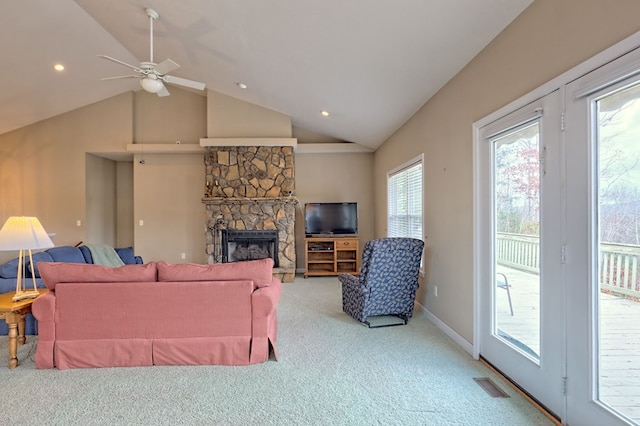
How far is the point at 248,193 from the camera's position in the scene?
6.53 m

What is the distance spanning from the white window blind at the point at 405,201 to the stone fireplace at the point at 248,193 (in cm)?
189

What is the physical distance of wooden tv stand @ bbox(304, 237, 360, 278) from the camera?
257 inches

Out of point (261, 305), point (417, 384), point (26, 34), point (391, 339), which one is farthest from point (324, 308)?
point (26, 34)

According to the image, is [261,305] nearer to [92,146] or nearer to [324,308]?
[324,308]

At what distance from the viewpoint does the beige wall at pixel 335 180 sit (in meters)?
7.29

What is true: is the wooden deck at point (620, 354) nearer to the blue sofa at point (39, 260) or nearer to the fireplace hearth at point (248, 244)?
the blue sofa at point (39, 260)

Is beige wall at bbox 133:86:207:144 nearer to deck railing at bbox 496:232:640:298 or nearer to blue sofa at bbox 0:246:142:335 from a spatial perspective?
blue sofa at bbox 0:246:142:335

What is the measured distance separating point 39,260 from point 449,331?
15.8 feet

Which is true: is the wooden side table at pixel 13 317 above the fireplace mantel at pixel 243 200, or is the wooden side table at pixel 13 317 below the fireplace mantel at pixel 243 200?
below

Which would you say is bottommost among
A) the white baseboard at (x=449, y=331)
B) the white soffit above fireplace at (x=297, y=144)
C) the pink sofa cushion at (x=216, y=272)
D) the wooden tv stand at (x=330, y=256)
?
the white baseboard at (x=449, y=331)

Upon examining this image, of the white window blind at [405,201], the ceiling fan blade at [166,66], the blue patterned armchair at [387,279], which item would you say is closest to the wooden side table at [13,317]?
the ceiling fan blade at [166,66]

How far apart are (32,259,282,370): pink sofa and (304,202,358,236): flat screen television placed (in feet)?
13.0

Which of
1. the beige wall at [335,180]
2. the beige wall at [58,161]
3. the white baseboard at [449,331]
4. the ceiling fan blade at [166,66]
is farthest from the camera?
the beige wall at [335,180]

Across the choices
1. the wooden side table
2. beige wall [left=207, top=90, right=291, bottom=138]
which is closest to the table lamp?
the wooden side table
